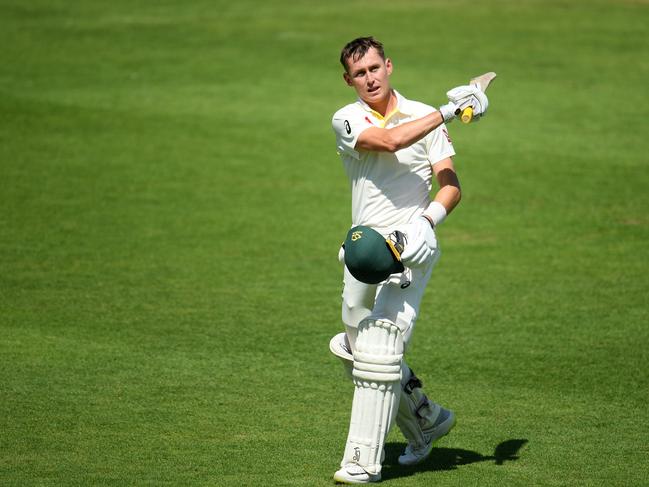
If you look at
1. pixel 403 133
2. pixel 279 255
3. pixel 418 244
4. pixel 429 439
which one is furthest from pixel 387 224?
pixel 279 255

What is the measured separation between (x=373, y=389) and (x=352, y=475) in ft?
1.33

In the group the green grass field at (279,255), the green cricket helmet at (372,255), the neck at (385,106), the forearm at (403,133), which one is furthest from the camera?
the green grass field at (279,255)

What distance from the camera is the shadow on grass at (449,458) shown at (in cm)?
545

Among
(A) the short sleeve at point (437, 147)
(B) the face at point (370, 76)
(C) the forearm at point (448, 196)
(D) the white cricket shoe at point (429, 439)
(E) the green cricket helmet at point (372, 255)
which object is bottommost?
(D) the white cricket shoe at point (429, 439)

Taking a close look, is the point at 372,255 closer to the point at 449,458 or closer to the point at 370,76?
the point at 370,76

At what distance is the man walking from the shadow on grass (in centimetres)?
7

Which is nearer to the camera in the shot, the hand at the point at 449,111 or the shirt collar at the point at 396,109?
the hand at the point at 449,111

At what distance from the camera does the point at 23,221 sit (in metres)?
10.5

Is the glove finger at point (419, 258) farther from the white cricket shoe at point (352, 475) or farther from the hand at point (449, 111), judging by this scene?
the white cricket shoe at point (352, 475)

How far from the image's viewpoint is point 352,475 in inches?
199

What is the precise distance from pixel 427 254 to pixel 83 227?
19.9 feet

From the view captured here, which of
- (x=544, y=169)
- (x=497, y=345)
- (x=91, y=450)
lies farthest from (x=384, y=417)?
(x=544, y=169)

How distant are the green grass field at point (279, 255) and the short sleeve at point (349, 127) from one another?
1.54 meters

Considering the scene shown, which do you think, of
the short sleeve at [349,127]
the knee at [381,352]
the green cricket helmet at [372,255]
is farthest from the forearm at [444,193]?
the knee at [381,352]
